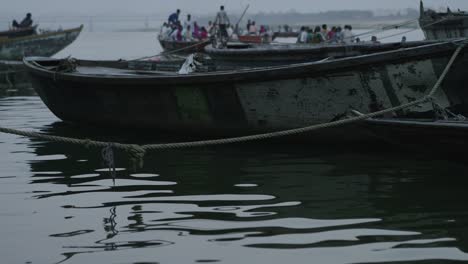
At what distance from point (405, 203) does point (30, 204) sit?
3.62m

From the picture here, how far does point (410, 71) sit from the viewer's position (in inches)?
368

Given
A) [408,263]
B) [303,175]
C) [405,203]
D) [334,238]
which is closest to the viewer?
[408,263]

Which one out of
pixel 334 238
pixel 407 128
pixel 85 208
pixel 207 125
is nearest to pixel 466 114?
pixel 407 128

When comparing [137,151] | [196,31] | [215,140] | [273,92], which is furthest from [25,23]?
[137,151]

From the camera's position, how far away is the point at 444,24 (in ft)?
55.2

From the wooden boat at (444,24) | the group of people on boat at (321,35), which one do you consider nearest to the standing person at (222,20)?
the group of people on boat at (321,35)

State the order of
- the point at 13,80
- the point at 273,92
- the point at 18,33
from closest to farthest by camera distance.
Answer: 1. the point at 273,92
2. the point at 13,80
3. the point at 18,33

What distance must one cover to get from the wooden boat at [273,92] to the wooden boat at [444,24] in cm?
683

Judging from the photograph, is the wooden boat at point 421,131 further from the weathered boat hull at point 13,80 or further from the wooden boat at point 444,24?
the weathered boat hull at point 13,80

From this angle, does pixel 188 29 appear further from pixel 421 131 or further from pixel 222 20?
pixel 421 131

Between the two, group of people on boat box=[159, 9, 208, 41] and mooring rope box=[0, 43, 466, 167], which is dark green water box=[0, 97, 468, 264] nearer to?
mooring rope box=[0, 43, 466, 167]

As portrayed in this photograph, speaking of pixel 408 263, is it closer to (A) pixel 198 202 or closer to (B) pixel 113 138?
(A) pixel 198 202

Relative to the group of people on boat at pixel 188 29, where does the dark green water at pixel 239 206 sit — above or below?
below

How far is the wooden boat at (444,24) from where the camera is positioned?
16.4 m
